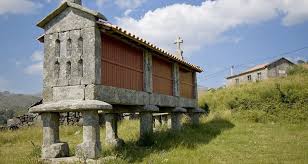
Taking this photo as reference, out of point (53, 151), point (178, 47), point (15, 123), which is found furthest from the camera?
point (15, 123)

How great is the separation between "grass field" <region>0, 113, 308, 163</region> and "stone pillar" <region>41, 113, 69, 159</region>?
1.21 ft

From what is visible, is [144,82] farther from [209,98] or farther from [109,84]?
[209,98]

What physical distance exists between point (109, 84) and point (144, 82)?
211 centimetres

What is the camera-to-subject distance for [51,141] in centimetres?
782

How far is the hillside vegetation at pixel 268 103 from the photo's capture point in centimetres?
1755

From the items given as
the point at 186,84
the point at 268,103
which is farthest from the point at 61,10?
the point at 268,103

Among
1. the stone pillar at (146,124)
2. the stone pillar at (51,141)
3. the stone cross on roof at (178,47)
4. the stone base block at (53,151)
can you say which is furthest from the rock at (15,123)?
the stone base block at (53,151)

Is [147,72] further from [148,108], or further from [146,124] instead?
[146,124]

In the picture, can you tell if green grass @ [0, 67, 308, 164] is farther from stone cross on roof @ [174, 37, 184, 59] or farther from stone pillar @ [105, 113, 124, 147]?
stone cross on roof @ [174, 37, 184, 59]

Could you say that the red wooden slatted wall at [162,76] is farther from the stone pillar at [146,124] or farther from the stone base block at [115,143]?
the stone base block at [115,143]

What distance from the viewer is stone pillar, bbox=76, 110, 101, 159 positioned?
7016 mm

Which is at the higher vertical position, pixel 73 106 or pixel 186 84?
pixel 186 84

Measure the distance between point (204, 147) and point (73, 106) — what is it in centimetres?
438

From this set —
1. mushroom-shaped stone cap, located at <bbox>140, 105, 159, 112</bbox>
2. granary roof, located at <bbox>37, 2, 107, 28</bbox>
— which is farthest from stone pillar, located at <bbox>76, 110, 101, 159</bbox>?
mushroom-shaped stone cap, located at <bbox>140, 105, 159, 112</bbox>
